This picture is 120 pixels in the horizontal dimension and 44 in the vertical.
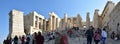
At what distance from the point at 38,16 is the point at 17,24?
71.6 ft

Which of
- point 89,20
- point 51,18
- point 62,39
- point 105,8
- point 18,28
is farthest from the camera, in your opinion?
point 51,18

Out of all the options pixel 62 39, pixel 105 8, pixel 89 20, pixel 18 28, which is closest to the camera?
pixel 62 39

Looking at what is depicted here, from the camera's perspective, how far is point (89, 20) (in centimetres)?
7344

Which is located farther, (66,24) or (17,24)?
(66,24)

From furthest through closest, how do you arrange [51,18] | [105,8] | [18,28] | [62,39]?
1. [51,18]
2. [105,8]
3. [18,28]
4. [62,39]

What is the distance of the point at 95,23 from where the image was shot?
70625mm

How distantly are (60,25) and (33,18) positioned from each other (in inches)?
292

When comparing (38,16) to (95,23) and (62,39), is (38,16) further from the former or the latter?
(62,39)

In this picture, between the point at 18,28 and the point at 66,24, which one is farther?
the point at 66,24

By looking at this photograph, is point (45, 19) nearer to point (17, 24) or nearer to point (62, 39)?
point (17, 24)

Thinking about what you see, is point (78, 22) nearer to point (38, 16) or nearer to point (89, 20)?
point (89, 20)

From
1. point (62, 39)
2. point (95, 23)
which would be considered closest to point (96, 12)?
point (95, 23)

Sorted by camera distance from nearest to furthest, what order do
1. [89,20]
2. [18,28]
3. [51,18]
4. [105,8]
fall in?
[18,28] → [105,8] → [89,20] → [51,18]

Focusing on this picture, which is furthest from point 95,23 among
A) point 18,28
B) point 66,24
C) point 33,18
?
point 18,28
